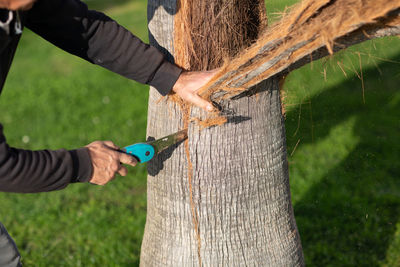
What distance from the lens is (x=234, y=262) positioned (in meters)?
2.56

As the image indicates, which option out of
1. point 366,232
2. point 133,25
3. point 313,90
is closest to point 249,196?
point 313,90

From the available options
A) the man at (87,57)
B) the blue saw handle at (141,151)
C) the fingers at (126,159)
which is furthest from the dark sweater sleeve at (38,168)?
the blue saw handle at (141,151)

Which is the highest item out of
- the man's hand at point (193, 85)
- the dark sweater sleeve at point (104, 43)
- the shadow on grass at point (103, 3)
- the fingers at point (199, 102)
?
the shadow on grass at point (103, 3)

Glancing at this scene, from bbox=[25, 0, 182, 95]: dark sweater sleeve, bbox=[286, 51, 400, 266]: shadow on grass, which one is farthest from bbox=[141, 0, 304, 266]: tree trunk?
bbox=[286, 51, 400, 266]: shadow on grass

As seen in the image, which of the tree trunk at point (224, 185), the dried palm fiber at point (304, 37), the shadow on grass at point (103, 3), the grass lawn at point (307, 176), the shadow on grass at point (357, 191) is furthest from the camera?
the shadow on grass at point (103, 3)

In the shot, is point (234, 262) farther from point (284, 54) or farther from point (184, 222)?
point (284, 54)

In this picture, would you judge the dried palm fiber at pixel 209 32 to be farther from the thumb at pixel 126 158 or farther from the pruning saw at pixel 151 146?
the thumb at pixel 126 158

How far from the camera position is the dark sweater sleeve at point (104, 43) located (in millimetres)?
2270

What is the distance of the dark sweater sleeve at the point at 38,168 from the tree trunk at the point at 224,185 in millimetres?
521

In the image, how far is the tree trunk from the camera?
2416 mm

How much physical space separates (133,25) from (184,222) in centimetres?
1006

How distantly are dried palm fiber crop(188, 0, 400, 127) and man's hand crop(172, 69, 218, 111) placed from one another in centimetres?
4

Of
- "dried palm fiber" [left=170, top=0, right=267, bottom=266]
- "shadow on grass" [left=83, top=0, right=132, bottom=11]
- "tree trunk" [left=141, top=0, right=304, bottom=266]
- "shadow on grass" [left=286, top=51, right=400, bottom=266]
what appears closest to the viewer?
"dried palm fiber" [left=170, top=0, right=267, bottom=266]

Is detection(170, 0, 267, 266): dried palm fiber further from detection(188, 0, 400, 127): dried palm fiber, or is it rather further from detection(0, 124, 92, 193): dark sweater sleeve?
detection(0, 124, 92, 193): dark sweater sleeve
